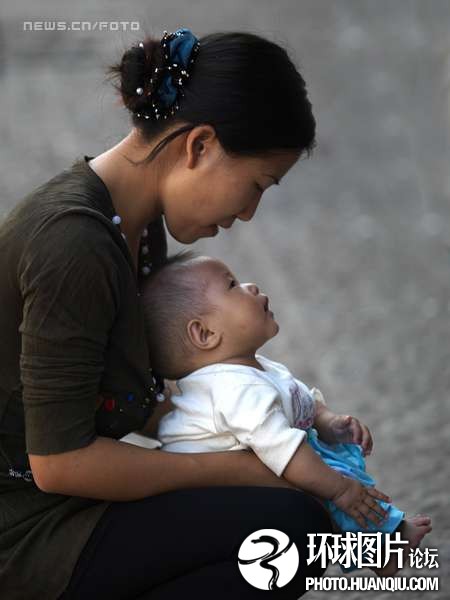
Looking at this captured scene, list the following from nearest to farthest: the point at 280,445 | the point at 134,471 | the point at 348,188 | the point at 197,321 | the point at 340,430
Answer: the point at 134,471, the point at 280,445, the point at 197,321, the point at 340,430, the point at 348,188

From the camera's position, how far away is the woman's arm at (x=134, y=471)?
176 centimetres

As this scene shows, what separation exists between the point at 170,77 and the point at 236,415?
0.63m

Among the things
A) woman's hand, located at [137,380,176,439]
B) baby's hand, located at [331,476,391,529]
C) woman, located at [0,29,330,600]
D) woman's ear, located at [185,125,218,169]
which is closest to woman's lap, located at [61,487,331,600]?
woman, located at [0,29,330,600]

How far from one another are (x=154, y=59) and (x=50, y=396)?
0.66 meters

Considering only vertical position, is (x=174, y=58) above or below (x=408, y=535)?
above

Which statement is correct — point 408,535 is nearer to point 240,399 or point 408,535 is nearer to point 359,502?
point 359,502

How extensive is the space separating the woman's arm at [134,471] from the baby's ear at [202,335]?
0.76ft

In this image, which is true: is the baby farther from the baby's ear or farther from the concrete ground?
the concrete ground

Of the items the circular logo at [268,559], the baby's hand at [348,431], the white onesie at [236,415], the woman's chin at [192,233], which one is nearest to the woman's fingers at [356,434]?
the baby's hand at [348,431]

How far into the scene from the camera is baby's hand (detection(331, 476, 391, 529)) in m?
1.99

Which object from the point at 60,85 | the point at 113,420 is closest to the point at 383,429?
the point at 113,420

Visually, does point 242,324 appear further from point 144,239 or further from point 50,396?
point 50,396

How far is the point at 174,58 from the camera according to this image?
191cm

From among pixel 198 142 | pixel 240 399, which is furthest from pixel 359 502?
pixel 198 142
